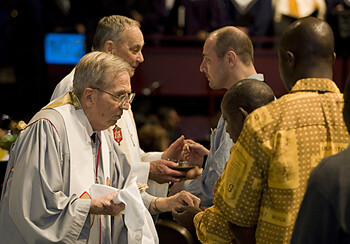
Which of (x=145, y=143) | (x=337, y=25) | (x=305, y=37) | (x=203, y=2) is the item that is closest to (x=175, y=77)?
(x=203, y=2)

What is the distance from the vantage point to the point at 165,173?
3.68 m

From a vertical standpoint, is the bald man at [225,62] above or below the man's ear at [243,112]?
below

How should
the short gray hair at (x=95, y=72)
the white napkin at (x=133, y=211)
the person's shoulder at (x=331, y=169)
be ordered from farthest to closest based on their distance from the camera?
1. the short gray hair at (x=95, y=72)
2. the white napkin at (x=133, y=211)
3. the person's shoulder at (x=331, y=169)

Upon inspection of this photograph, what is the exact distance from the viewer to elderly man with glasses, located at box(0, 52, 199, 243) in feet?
8.79

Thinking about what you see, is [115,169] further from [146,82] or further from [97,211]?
[146,82]

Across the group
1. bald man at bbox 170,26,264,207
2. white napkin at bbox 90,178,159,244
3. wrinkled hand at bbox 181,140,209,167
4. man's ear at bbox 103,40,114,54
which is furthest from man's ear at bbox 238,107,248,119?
man's ear at bbox 103,40,114,54

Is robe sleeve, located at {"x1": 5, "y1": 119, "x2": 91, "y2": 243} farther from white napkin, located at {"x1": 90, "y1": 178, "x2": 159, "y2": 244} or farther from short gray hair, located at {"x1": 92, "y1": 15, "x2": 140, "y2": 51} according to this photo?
short gray hair, located at {"x1": 92, "y1": 15, "x2": 140, "y2": 51}

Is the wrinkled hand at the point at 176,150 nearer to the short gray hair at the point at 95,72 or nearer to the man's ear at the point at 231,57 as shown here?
the man's ear at the point at 231,57

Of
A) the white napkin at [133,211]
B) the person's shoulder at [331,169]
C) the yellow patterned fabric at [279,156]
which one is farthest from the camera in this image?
the white napkin at [133,211]

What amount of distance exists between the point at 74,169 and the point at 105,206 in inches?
9.8

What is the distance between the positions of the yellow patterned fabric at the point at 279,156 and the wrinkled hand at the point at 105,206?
636 mm

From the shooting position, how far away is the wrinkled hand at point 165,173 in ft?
12.0

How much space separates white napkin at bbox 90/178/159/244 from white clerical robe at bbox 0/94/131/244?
111 millimetres

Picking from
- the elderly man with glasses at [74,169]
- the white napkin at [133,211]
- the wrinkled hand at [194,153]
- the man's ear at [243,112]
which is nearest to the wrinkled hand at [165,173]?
the wrinkled hand at [194,153]
